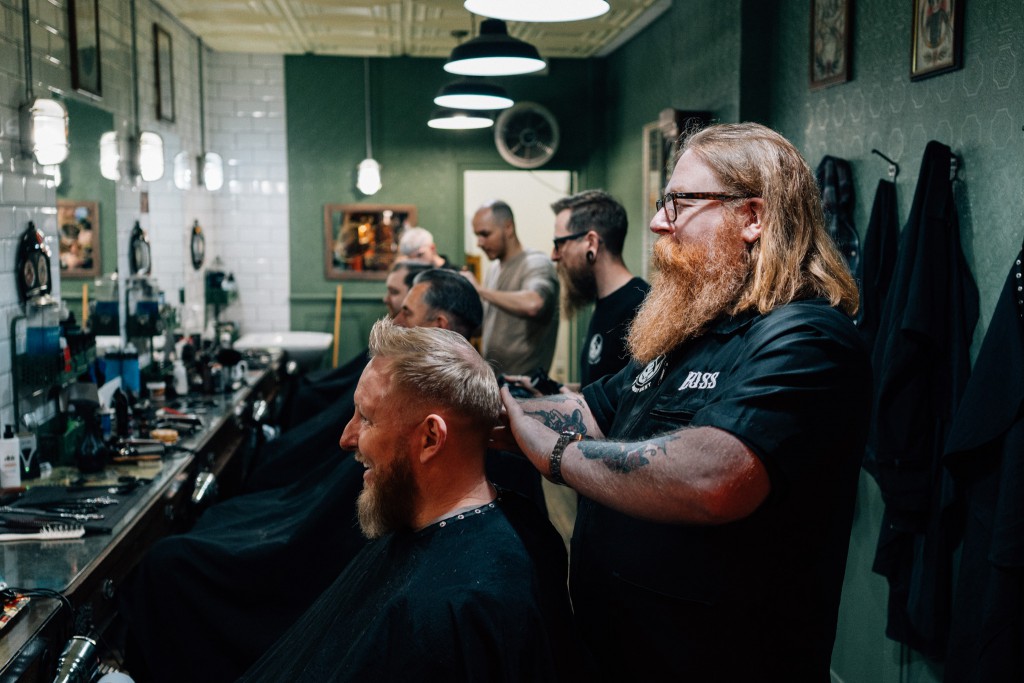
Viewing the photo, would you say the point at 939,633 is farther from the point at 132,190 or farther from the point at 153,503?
the point at 132,190

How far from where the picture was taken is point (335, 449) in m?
3.76

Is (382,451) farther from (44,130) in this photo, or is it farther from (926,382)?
(44,130)

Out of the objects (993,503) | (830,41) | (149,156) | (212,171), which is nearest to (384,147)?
(212,171)

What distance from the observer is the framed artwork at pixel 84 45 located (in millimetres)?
3586

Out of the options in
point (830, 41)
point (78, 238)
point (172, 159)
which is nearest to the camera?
point (830, 41)

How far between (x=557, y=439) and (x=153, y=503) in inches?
67.6

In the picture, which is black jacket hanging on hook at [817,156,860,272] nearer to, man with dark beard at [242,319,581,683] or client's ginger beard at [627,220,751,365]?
client's ginger beard at [627,220,751,365]

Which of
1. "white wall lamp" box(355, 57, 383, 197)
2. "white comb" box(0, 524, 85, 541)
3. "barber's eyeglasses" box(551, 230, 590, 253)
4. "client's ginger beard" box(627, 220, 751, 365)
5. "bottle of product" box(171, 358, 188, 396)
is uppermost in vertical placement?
"white wall lamp" box(355, 57, 383, 197)

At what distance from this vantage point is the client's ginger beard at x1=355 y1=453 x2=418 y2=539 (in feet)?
5.47

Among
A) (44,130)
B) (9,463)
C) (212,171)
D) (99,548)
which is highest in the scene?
(212,171)

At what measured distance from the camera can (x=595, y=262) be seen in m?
3.41

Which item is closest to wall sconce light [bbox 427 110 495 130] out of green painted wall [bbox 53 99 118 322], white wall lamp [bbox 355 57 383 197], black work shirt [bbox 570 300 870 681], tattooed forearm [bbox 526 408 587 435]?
white wall lamp [bbox 355 57 383 197]

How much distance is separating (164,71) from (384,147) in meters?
2.00

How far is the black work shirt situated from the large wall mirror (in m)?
2.73
